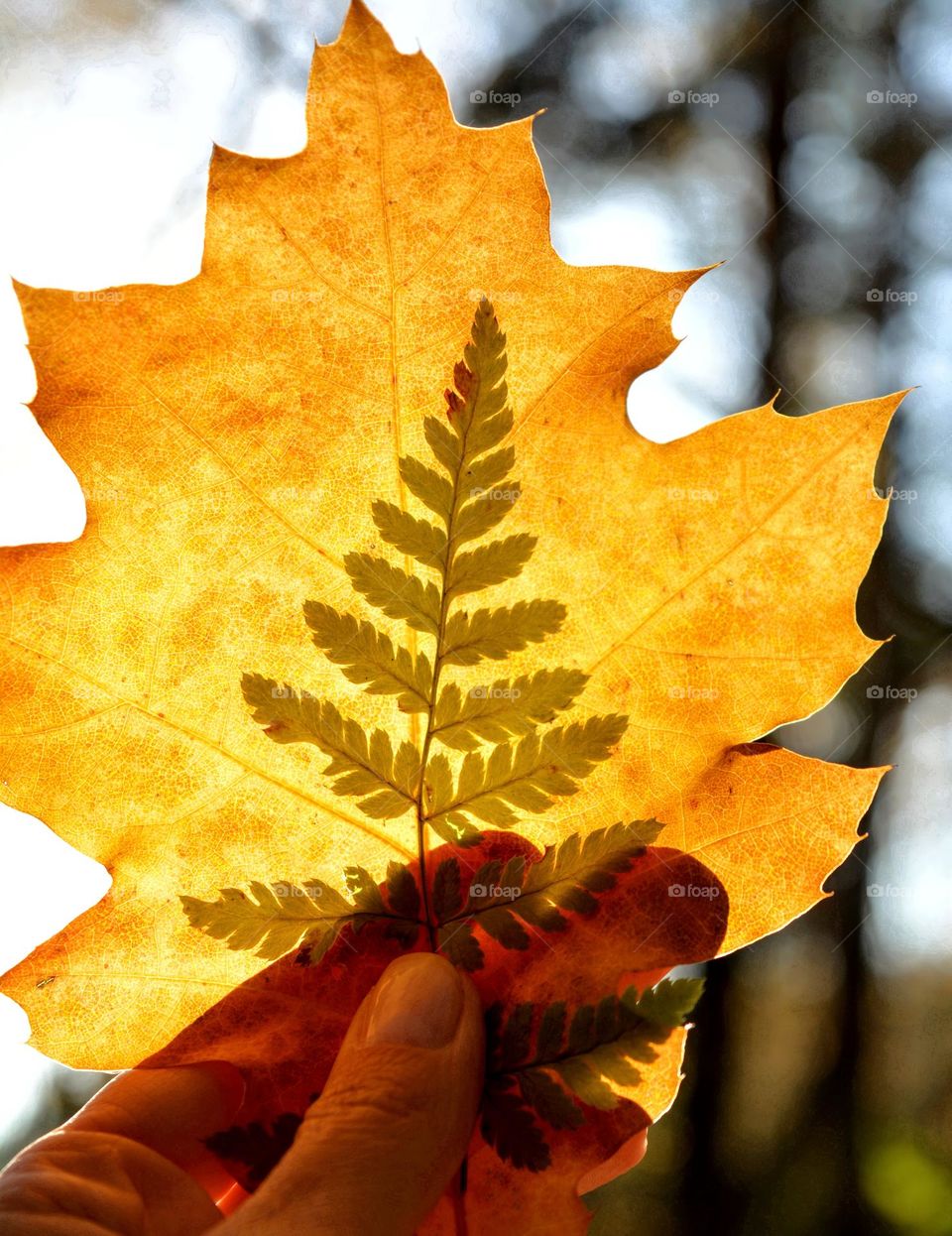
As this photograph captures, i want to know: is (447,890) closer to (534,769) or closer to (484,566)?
(534,769)

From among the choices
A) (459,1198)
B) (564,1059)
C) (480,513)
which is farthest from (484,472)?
(459,1198)

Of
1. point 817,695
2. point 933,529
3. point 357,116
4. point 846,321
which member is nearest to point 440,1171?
point 817,695

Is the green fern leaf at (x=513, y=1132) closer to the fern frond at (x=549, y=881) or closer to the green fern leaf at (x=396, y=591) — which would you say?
the fern frond at (x=549, y=881)

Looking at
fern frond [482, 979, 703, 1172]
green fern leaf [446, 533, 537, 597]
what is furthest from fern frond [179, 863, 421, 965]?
green fern leaf [446, 533, 537, 597]

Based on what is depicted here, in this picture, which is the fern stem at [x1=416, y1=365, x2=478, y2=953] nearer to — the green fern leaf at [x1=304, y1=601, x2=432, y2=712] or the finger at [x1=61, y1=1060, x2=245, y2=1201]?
the green fern leaf at [x1=304, y1=601, x2=432, y2=712]

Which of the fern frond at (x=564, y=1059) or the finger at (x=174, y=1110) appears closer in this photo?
the fern frond at (x=564, y=1059)

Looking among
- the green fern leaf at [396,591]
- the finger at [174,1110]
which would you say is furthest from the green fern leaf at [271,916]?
the green fern leaf at [396,591]
